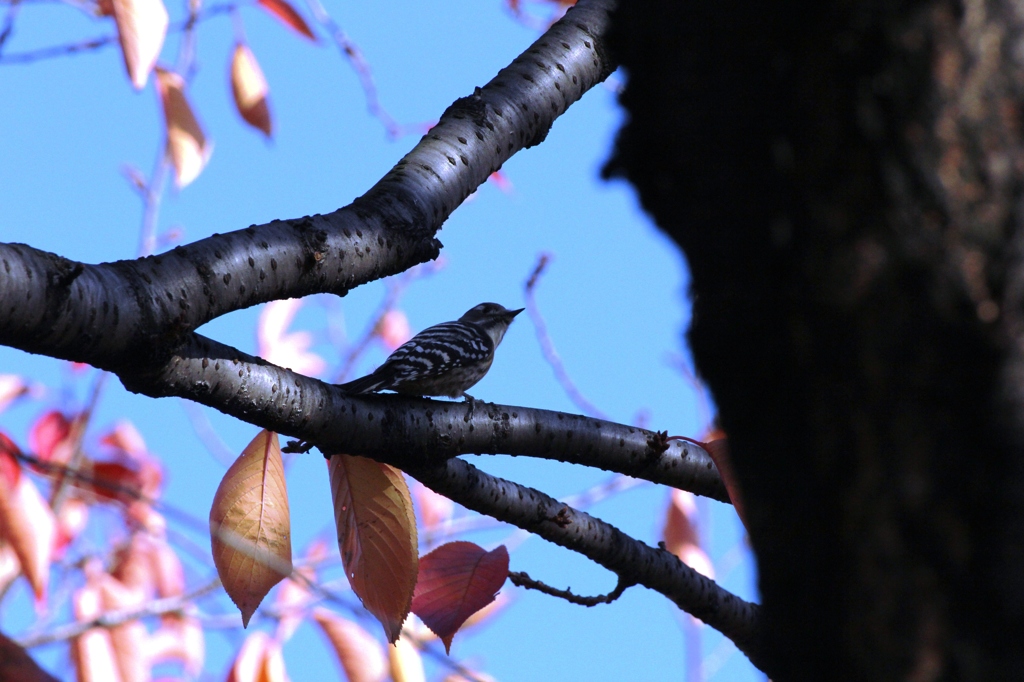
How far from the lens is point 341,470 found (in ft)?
8.48

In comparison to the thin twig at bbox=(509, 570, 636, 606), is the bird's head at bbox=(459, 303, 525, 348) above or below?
above

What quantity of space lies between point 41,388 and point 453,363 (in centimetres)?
253

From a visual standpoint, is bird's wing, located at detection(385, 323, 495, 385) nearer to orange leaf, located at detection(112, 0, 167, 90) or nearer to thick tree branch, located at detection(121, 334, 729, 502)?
thick tree branch, located at detection(121, 334, 729, 502)

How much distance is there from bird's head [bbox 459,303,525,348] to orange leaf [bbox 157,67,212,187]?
3021mm

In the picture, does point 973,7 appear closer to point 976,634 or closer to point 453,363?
point 976,634

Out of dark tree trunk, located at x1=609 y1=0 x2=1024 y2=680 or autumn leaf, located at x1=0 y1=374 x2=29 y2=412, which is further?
autumn leaf, located at x1=0 y1=374 x2=29 y2=412

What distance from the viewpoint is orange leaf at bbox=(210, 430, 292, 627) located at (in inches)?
94.7

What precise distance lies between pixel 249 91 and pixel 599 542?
2337 mm

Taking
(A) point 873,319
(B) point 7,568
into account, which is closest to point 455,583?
(A) point 873,319

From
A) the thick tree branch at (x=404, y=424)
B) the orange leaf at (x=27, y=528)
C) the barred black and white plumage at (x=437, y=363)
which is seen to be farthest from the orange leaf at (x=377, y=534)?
the orange leaf at (x=27, y=528)

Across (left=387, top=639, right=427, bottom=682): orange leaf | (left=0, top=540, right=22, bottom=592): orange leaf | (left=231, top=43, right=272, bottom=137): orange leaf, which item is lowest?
(left=0, top=540, right=22, bottom=592): orange leaf

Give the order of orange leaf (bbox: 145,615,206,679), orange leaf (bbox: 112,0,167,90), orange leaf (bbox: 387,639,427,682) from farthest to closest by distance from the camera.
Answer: orange leaf (bbox: 145,615,206,679) → orange leaf (bbox: 387,639,427,682) → orange leaf (bbox: 112,0,167,90)

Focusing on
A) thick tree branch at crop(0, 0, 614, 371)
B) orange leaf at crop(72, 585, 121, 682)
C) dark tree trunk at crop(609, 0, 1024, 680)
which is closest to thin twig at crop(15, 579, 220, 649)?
orange leaf at crop(72, 585, 121, 682)

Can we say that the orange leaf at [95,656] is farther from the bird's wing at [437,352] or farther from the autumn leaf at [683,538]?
the autumn leaf at [683,538]
